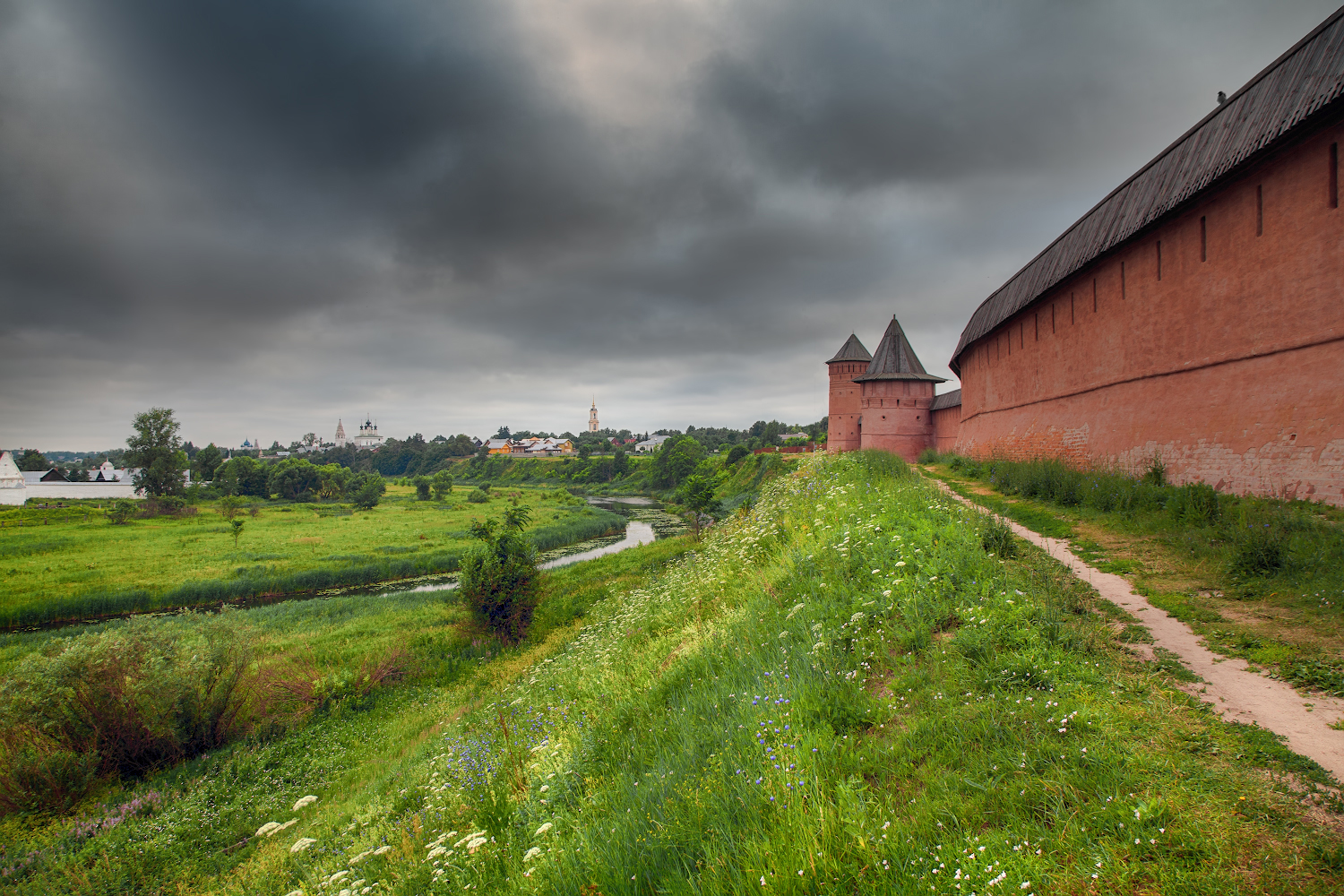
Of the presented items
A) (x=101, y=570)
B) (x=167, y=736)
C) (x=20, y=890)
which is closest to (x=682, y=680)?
(x=20, y=890)

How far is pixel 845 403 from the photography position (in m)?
33.2

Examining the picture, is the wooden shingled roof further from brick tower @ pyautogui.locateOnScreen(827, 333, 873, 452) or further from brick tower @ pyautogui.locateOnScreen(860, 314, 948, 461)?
brick tower @ pyautogui.locateOnScreen(827, 333, 873, 452)

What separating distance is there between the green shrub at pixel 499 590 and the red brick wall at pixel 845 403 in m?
21.6

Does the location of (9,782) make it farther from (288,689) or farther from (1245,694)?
(1245,694)

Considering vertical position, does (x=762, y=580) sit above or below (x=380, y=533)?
above

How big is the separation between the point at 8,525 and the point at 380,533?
63.4 feet

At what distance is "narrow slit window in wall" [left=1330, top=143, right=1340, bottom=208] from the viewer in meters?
6.28

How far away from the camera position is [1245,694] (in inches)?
124

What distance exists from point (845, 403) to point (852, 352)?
319 cm

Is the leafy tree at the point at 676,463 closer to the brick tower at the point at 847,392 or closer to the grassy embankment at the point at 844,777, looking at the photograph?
the brick tower at the point at 847,392

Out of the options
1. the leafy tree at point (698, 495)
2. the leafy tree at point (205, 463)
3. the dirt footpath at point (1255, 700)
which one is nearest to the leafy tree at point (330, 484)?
the leafy tree at point (205, 463)

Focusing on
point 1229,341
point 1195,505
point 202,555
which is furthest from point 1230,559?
point 202,555

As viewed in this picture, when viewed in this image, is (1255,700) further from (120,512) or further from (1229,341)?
(120,512)

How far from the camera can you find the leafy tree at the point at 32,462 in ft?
187
